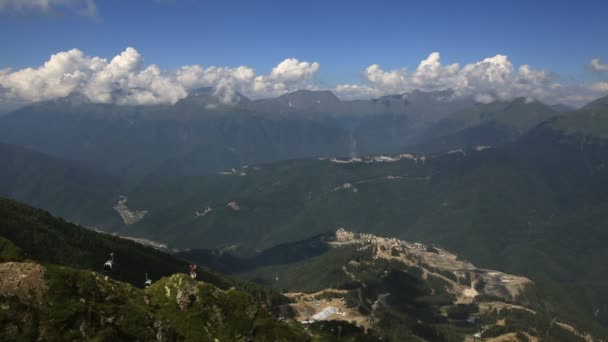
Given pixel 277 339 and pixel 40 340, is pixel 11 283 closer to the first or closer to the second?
pixel 40 340

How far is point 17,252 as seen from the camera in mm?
89375

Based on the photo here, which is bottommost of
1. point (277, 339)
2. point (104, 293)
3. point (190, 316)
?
point (277, 339)

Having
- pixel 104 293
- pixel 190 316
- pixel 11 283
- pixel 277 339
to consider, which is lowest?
pixel 277 339

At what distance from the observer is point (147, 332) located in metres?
82.8

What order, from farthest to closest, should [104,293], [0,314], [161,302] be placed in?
1. [161,302]
2. [104,293]
3. [0,314]

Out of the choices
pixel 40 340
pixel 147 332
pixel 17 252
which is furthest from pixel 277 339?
pixel 17 252

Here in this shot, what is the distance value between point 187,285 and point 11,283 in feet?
95.4

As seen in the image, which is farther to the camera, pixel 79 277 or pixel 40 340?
pixel 79 277

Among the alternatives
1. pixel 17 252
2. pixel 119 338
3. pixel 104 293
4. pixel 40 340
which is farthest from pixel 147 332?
pixel 17 252

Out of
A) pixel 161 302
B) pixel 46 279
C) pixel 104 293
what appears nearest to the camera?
pixel 46 279

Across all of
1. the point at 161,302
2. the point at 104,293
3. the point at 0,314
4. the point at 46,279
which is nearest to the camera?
the point at 0,314

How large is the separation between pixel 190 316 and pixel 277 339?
57.4ft

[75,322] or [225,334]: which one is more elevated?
[75,322]

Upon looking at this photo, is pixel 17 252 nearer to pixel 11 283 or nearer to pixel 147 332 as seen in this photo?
pixel 11 283
